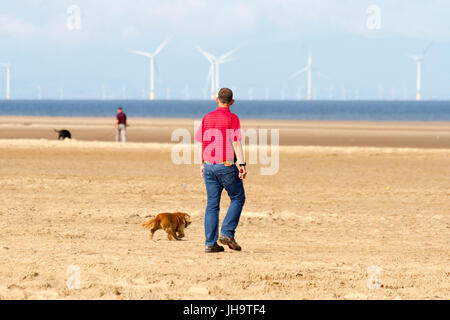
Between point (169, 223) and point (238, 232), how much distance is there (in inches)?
57.2

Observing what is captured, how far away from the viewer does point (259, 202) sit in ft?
48.9

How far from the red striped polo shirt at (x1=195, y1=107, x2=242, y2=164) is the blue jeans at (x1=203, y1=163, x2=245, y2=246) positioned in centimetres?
11

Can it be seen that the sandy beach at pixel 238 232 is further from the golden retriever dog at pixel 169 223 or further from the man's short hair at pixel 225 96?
the man's short hair at pixel 225 96

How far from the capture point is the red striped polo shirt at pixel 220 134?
8.37 metres

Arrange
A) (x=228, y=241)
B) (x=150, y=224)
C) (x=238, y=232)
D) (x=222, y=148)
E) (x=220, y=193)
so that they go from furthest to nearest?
(x=238, y=232), (x=150, y=224), (x=228, y=241), (x=220, y=193), (x=222, y=148)

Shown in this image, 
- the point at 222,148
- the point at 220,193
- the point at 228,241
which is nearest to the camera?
the point at 222,148

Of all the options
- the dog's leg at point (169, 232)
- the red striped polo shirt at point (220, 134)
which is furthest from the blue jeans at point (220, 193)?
the dog's leg at point (169, 232)

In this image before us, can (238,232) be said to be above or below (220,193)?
below

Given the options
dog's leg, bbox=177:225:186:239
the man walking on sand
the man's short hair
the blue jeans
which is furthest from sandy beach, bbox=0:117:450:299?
the man's short hair

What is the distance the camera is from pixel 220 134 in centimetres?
838

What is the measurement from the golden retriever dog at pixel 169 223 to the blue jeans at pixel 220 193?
40.8 inches

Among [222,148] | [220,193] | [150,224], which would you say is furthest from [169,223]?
[222,148]

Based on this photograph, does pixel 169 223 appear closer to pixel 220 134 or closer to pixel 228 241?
pixel 228 241
